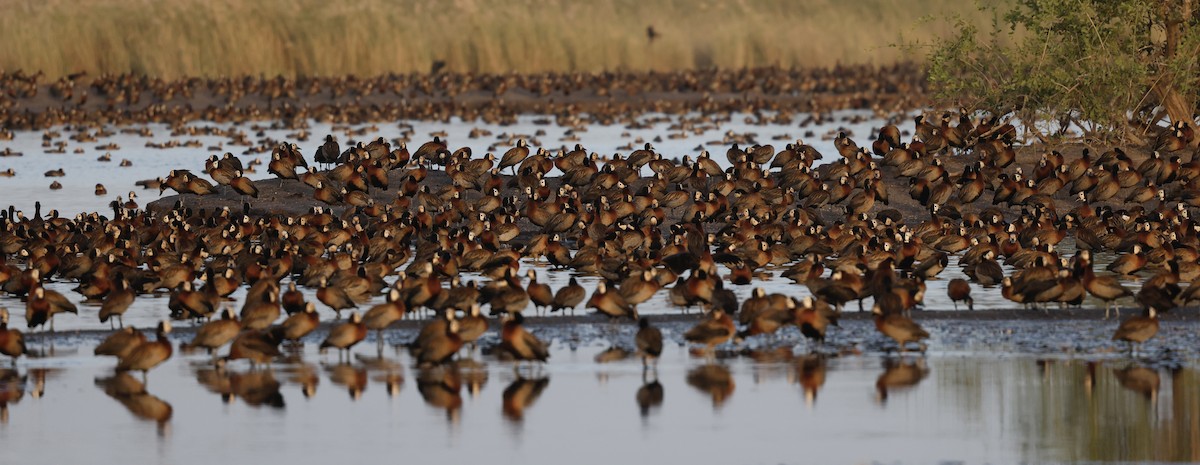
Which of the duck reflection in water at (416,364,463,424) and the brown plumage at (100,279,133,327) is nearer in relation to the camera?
the duck reflection in water at (416,364,463,424)

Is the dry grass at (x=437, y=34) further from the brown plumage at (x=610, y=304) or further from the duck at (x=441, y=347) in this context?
the duck at (x=441, y=347)

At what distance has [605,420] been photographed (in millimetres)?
16688

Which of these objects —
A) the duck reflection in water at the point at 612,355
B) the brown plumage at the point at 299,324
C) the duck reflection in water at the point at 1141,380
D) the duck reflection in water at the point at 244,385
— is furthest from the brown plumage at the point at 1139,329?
the duck reflection in water at the point at 244,385

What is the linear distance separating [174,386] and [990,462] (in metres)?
8.07

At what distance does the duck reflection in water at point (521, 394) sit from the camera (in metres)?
17.0

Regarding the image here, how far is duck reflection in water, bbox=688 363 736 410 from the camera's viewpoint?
17672 millimetres

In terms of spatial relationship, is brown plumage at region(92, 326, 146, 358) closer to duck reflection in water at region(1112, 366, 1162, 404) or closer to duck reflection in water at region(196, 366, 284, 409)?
duck reflection in water at region(196, 366, 284, 409)

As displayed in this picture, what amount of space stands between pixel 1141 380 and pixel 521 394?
5870mm

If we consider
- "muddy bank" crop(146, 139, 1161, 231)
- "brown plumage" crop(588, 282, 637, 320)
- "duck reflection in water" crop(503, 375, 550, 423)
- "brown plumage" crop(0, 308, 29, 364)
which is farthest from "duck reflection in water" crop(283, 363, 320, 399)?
"muddy bank" crop(146, 139, 1161, 231)

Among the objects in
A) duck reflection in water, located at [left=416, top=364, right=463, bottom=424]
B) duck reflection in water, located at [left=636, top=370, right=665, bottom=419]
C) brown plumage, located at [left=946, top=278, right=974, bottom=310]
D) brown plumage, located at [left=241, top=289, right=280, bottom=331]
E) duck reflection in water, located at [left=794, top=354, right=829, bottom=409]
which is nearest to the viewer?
duck reflection in water, located at [left=636, top=370, right=665, bottom=419]

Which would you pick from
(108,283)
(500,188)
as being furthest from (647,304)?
(500,188)

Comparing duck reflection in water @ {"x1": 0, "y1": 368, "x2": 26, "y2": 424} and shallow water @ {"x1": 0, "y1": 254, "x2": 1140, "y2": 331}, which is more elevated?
shallow water @ {"x1": 0, "y1": 254, "x2": 1140, "y2": 331}

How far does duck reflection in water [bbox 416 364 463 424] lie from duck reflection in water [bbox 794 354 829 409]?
10.5ft

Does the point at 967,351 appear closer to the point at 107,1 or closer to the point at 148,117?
the point at 148,117
